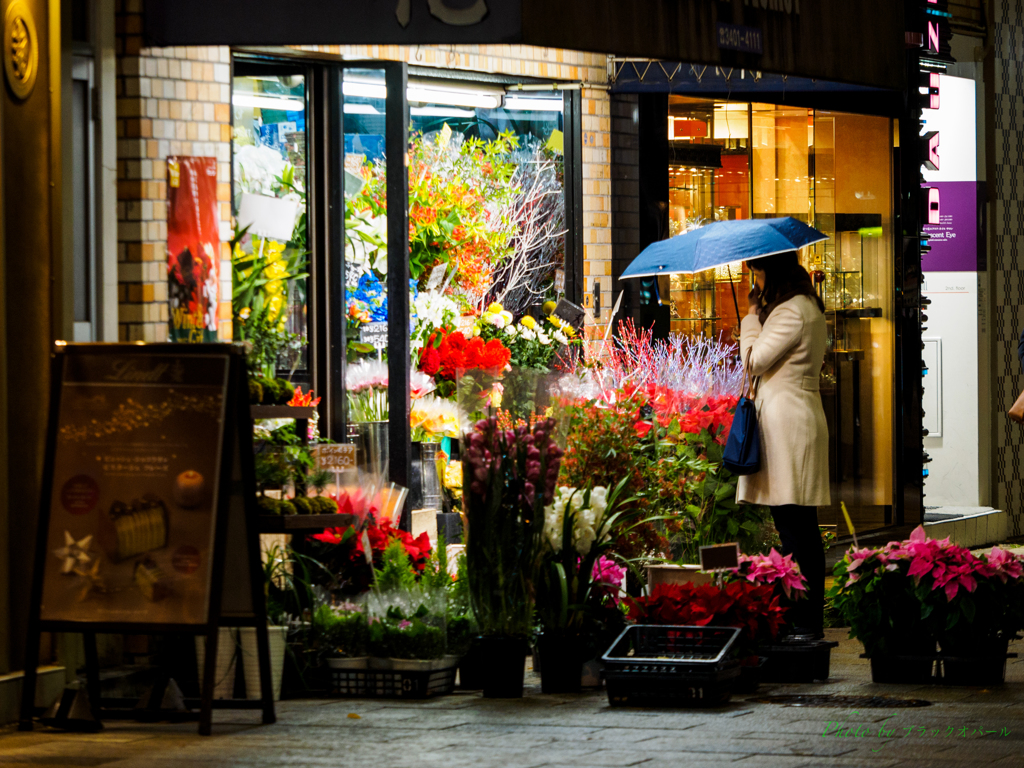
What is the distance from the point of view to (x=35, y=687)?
640 cm

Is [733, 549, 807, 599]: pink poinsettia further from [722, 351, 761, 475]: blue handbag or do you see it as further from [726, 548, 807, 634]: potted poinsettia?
[722, 351, 761, 475]: blue handbag

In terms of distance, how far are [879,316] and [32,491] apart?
26.0 feet

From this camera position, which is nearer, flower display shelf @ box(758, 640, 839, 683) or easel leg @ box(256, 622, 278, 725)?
easel leg @ box(256, 622, 278, 725)

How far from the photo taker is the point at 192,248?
8414 mm

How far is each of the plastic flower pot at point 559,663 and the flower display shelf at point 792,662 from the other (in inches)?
36.5

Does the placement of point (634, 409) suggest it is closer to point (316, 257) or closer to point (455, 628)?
point (455, 628)

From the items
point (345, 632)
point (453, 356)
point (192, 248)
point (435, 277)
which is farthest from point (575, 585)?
point (435, 277)

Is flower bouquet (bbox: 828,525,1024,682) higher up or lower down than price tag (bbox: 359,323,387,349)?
lower down

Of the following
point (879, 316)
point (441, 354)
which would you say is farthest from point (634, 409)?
point (879, 316)

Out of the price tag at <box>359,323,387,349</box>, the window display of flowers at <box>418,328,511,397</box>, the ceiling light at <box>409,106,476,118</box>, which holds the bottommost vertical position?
the window display of flowers at <box>418,328,511,397</box>

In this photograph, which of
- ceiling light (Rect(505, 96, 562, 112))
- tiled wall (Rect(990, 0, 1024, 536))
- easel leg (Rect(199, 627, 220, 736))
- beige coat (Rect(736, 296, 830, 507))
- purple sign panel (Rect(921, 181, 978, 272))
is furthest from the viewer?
tiled wall (Rect(990, 0, 1024, 536))

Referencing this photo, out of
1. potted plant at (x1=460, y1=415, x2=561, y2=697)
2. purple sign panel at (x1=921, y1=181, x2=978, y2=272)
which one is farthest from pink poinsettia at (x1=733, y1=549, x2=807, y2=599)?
purple sign panel at (x1=921, y1=181, x2=978, y2=272)

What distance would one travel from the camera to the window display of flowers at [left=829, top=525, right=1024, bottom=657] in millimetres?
7160

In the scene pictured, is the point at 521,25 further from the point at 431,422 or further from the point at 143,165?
the point at 431,422
